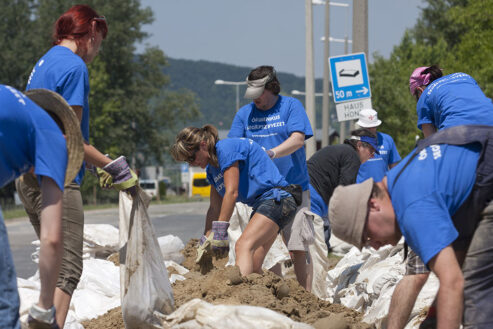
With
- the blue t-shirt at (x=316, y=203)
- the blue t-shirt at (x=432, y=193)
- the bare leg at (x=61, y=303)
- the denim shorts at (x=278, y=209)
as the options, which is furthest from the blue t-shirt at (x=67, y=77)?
the blue t-shirt at (x=316, y=203)

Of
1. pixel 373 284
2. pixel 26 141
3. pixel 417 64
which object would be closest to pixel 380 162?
pixel 373 284

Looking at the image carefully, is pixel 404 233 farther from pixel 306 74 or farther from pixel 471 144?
pixel 306 74

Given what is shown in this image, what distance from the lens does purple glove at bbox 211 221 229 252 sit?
5938 mm

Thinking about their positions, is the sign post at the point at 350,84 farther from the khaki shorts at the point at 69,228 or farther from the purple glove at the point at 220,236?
the khaki shorts at the point at 69,228

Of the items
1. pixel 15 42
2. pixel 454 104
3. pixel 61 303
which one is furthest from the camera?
pixel 15 42

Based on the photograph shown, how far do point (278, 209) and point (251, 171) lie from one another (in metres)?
0.37

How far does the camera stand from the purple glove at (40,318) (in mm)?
3395

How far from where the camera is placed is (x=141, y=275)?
4574 millimetres

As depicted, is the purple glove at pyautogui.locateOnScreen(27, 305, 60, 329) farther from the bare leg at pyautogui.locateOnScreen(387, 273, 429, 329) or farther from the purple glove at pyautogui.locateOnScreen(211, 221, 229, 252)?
the purple glove at pyautogui.locateOnScreen(211, 221, 229, 252)

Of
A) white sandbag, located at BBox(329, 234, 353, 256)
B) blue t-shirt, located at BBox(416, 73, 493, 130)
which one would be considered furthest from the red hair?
white sandbag, located at BBox(329, 234, 353, 256)

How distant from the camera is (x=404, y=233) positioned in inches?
122

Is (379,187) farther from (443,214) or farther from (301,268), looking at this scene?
(301,268)

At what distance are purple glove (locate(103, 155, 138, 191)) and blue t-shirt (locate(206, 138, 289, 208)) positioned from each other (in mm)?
1418

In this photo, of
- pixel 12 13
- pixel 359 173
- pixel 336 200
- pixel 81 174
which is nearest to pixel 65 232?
pixel 81 174
